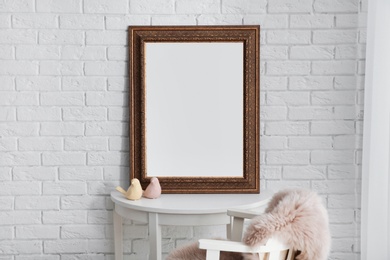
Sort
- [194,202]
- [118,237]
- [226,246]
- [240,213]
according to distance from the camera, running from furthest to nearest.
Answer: [118,237] → [194,202] → [240,213] → [226,246]

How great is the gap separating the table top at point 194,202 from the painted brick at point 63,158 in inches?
10.1

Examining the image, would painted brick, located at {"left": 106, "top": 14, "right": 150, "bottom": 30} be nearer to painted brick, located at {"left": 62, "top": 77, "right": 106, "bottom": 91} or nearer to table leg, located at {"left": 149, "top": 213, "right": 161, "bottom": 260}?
painted brick, located at {"left": 62, "top": 77, "right": 106, "bottom": 91}

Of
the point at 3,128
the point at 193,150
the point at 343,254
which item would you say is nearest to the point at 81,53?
the point at 3,128

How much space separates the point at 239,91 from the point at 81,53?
0.81 metres

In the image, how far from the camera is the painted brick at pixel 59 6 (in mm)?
2787

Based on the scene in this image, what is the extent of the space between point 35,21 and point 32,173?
2.50 ft

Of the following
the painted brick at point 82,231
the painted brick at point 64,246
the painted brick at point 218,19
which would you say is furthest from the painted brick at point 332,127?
the painted brick at point 64,246

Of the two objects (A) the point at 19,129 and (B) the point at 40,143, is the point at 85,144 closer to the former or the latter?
(B) the point at 40,143

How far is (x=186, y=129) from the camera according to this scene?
110 inches

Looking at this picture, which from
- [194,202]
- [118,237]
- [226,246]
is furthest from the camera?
[118,237]

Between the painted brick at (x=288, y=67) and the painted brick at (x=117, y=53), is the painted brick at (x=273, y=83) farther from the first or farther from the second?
the painted brick at (x=117, y=53)

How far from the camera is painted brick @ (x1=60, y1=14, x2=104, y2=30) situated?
2.79 meters

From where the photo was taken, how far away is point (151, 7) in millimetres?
2797

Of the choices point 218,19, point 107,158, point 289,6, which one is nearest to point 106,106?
point 107,158
